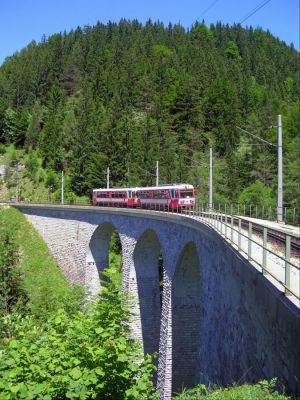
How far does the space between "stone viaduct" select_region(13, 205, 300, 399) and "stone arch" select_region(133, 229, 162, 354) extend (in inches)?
2.3

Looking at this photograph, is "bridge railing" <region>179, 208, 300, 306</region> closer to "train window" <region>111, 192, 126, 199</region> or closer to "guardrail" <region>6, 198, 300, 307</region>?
"guardrail" <region>6, 198, 300, 307</region>

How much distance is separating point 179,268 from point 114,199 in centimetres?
2376

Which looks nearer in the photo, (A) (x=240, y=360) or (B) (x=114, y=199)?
(A) (x=240, y=360)

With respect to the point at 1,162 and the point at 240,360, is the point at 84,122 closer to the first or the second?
the point at 1,162

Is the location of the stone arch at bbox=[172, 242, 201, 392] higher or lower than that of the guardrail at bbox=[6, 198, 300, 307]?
lower

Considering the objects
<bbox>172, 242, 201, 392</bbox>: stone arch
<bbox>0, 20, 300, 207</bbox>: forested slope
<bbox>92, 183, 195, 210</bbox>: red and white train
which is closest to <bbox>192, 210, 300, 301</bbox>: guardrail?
<bbox>172, 242, 201, 392</bbox>: stone arch

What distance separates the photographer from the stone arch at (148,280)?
27375 mm

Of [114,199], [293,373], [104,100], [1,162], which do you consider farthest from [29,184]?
[293,373]

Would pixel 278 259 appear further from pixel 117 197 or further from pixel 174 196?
pixel 117 197

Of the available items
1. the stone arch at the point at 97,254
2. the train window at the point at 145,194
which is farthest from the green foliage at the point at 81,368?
the stone arch at the point at 97,254

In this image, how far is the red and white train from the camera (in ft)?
108

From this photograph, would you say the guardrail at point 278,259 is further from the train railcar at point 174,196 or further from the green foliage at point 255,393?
the train railcar at point 174,196

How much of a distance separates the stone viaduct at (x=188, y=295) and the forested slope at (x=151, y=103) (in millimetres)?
12348

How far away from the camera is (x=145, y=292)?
2838 centimetres
